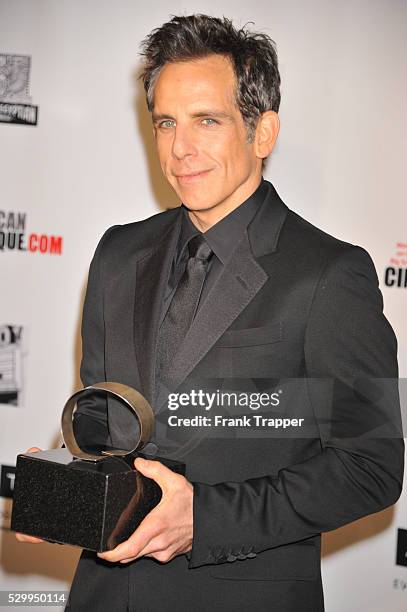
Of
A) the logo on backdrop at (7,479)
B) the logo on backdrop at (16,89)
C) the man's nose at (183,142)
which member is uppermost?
the logo on backdrop at (16,89)

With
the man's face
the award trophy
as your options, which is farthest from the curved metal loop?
the man's face

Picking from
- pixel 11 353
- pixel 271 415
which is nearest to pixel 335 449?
pixel 271 415

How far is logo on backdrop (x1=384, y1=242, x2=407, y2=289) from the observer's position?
243 centimetres

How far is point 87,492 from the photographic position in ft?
4.00

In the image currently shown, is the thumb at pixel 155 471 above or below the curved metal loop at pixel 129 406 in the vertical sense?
below

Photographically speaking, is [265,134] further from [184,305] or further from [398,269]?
[398,269]

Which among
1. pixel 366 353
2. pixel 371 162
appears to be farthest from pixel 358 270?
pixel 371 162

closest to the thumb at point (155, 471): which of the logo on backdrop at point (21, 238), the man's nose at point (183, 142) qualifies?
the man's nose at point (183, 142)

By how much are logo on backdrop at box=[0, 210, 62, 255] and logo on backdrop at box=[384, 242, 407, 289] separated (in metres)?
0.98

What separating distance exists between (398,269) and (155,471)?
139 cm

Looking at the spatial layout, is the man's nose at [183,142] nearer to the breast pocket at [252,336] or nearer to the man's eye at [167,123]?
the man's eye at [167,123]

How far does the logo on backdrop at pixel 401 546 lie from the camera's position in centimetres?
250

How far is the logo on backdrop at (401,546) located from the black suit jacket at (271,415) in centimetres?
110

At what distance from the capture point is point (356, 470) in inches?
52.4
